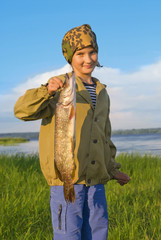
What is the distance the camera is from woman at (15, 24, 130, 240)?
7.55 ft

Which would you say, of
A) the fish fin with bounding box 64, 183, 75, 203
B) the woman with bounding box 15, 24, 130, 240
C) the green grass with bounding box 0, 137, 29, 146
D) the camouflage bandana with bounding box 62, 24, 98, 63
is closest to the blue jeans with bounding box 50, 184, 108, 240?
the woman with bounding box 15, 24, 130, 240

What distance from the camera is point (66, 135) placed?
6.61 ft

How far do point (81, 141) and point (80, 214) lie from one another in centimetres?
67

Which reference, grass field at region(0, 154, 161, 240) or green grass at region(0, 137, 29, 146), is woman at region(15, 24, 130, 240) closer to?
grass field at region(0, 154, 161, 240)

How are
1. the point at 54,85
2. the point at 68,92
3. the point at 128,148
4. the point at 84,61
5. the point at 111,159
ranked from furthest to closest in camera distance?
the point at 128,148 → the point at 111,159 → the point at 84,61 → the point at 54,85 → the point at 68,92

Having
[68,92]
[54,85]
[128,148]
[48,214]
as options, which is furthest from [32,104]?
[128,148]

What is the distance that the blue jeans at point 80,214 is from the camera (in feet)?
7.74

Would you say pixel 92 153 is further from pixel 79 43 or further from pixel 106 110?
pixel 79 43

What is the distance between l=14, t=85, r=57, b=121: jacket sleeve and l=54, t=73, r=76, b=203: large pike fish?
0.20 m

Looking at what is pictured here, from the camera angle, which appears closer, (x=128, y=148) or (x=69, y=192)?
(x=69, y=192)

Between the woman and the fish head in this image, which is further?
the woman

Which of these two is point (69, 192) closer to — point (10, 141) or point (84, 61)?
point (84, 61)

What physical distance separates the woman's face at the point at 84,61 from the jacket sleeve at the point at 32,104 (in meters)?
0.64

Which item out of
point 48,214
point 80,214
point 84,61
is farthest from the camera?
point 48,214
